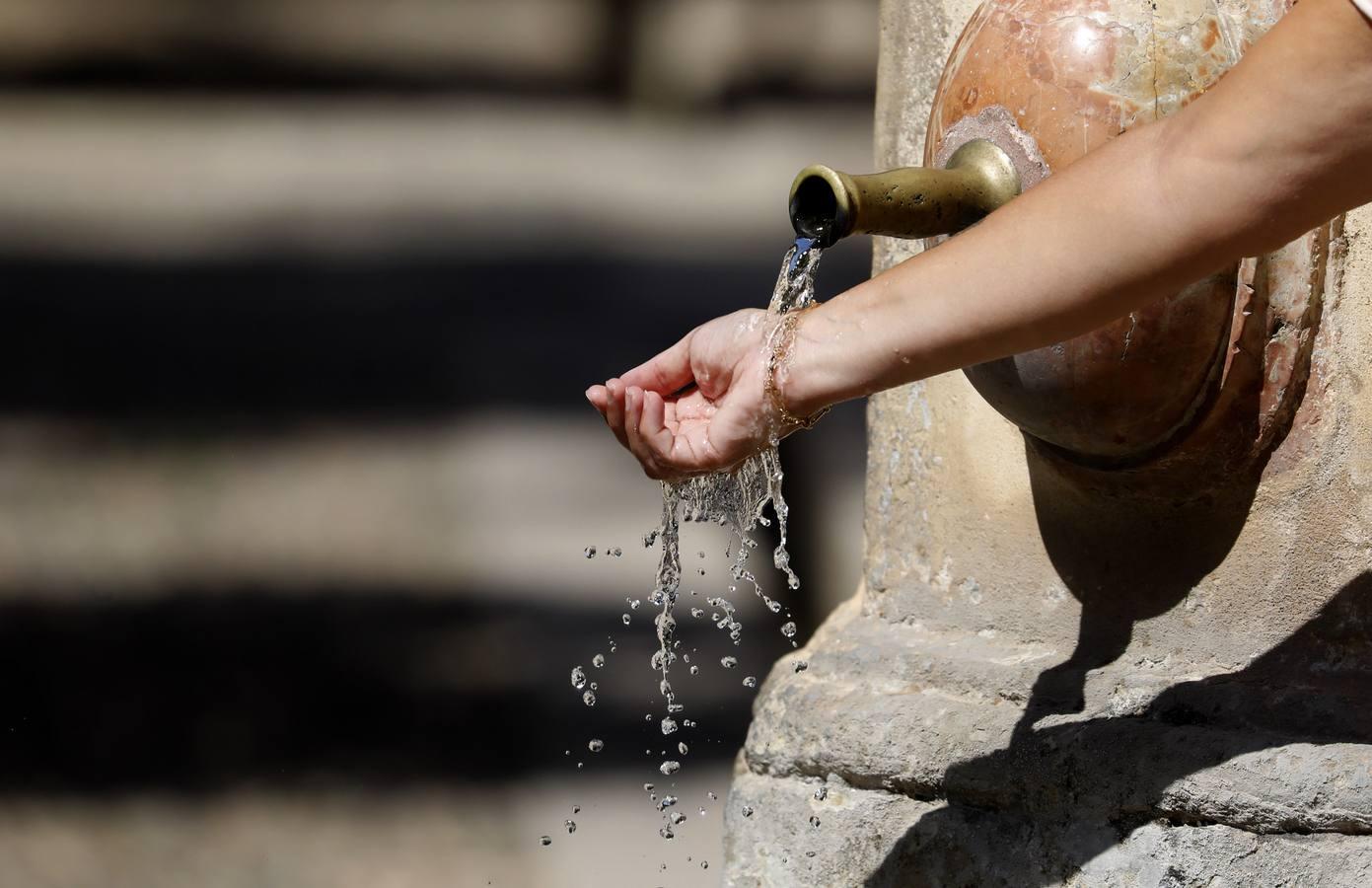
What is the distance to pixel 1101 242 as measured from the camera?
0.84 m

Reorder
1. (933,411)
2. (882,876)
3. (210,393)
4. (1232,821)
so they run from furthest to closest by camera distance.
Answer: (210,393) < (933,411) < (882,876) < (1232,821)

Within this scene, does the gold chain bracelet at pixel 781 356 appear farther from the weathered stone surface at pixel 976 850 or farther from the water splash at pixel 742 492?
the weathered stone surface at pixel 976 850

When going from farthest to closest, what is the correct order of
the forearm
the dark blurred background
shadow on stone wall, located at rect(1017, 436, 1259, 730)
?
the dark blurred background, shadow on stone wall, located at rect(1017, 436, 1259, 730), the forearm

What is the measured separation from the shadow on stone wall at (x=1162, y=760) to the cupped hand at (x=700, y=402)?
13.3 inches

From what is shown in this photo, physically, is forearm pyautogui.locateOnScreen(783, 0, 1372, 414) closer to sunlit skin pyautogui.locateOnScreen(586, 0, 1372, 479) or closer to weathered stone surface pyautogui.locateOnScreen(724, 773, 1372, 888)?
sunlit skin pyautogui.locateOnScreen(586, 0, 1372, 479)

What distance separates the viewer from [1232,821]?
99 cm

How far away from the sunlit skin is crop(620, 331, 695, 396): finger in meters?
0.02

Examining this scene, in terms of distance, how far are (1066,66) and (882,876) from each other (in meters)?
0.64

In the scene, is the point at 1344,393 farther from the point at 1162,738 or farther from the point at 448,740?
the point at 448,740

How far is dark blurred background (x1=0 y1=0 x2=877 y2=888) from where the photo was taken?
2273 mm

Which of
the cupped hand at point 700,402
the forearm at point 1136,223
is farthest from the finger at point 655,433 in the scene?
the forearm at point 1136,223

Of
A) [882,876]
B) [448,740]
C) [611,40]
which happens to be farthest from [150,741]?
[882,876]

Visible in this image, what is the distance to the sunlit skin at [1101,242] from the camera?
2.55ft

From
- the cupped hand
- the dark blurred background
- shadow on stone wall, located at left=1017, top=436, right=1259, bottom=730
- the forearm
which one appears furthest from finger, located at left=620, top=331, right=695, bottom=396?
the dark blurred background
